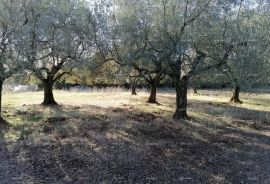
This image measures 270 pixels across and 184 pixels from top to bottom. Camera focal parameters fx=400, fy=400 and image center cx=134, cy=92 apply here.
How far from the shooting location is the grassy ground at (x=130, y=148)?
50.1 feet

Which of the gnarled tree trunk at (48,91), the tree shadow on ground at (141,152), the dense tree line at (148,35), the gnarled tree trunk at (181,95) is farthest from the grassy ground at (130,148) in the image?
the gnarled tree trunk at (48,91)

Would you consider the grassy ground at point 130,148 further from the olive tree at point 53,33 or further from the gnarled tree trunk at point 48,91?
the gnarled tree trunk at point 48,91

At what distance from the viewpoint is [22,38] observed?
23.4m

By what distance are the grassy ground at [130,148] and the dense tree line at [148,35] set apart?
366 cm

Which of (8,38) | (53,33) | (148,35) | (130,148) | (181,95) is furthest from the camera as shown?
(181,95)

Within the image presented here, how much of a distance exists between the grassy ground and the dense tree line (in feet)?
12.0

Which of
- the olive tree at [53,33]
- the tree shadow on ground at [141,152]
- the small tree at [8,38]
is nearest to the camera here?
the tree shadow on ground at [141,152]

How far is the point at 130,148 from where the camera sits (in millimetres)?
19938

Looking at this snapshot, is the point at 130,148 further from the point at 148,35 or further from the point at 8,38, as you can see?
the point at 8,38

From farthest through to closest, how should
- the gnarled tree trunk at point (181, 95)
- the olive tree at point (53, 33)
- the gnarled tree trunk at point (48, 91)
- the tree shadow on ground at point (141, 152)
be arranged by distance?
the gnarled tree trunk at point (48, 91), the gnarled tree trunk at point (181, 95), the olive tree at point (53, 33), the tree shadow on ground at point (141, 152)

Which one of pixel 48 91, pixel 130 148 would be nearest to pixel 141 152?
pixel 130 148

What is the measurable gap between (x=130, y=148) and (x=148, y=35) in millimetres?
9393

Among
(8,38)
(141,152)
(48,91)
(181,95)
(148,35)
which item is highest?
(148,35)

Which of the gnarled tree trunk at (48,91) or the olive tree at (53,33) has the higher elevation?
the olive tree at (53,33)
